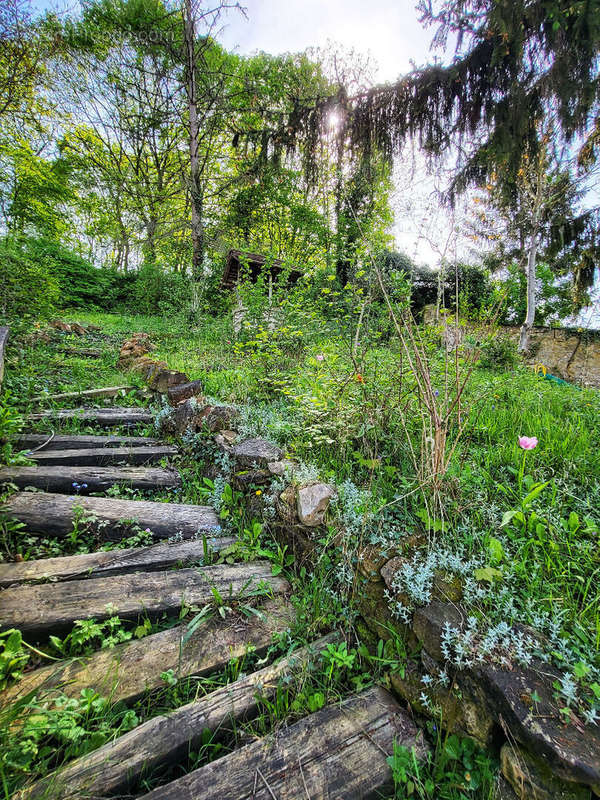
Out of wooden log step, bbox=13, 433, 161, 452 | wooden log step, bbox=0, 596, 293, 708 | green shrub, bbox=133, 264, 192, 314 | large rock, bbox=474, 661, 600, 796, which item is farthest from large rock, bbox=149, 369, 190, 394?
green shrub, bbox=133, 264, 192, 314

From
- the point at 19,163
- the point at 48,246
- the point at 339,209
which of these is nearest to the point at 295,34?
the point at 339,209

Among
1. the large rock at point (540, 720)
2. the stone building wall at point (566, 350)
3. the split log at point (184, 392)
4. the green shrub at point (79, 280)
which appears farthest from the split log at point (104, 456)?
the green shrub at point (79, 280)

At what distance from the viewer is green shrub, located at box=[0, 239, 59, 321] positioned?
5.33 m

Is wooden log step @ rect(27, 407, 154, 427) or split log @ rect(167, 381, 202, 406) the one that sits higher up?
split log @ rect(167, 381, 202, 406)

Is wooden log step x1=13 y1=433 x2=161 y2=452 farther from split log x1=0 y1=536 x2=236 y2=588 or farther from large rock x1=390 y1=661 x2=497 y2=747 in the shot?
large rock x1=390 y1=661 x2=497 y2=747

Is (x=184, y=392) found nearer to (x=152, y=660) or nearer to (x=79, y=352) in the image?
(x=152, y=660)

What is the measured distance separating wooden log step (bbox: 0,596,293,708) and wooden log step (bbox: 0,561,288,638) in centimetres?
13

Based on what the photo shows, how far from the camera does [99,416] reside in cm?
331

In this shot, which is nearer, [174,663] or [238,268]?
[174,663]

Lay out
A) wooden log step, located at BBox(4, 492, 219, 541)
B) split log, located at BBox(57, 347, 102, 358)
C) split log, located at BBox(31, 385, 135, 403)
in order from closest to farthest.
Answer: wooden log step, located at BBox(4, 492, 219, 541) < split log, located at BBox(31, 385, 135, 403) < split log, located at BBox(57, 347, 102, 358)

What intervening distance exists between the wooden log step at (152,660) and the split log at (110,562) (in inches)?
16.3

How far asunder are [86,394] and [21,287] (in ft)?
10.6

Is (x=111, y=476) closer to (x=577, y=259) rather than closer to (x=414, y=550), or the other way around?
(x=414, y=550)

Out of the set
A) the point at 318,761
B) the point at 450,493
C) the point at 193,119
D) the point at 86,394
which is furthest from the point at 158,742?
the point at 193,119
